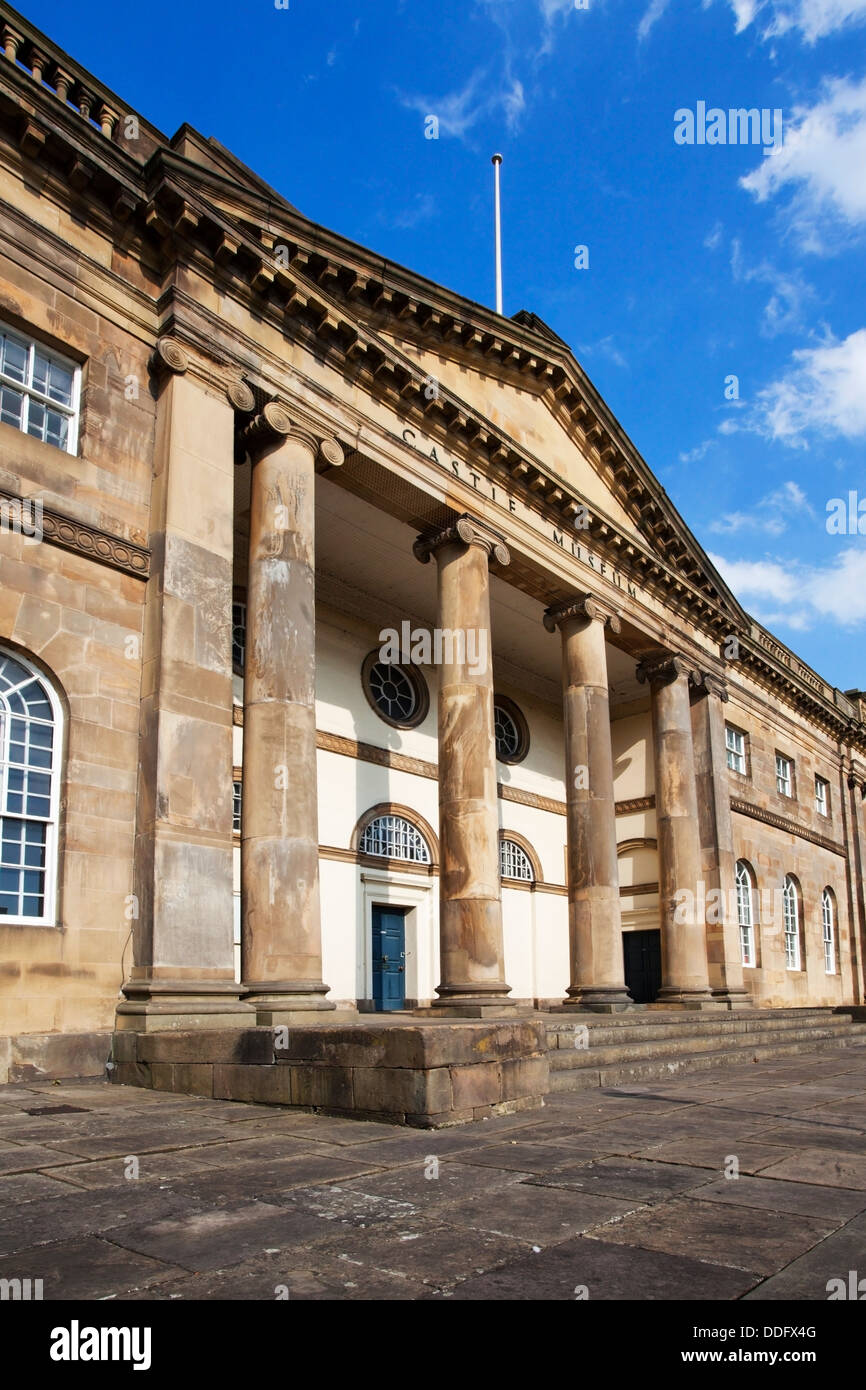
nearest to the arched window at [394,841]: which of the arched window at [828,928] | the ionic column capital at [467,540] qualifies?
the ionic column capital at [467,540]

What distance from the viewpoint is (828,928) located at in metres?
34.3

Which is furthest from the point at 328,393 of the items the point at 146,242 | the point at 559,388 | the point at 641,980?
the point at 641,980

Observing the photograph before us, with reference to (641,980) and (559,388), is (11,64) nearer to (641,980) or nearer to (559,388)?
(559,388)

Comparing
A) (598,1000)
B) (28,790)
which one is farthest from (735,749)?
(28,790)

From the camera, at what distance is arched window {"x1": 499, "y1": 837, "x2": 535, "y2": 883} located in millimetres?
25125

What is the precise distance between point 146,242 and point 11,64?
2418mm

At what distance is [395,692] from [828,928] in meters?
19.8

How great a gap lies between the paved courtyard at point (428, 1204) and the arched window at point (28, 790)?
2.73m

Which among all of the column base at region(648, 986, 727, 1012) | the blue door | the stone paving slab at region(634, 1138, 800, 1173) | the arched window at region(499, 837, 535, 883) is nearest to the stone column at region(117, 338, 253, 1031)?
the stone paving slab at region(634, 1138, 800, 1173)

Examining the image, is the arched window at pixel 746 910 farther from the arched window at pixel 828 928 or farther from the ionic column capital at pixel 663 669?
the ionic column capital at pixel 663 669

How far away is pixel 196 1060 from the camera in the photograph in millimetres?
9898

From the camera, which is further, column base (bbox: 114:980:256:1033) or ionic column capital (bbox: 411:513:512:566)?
ionic column capital (bbox: 411:513:512:566)

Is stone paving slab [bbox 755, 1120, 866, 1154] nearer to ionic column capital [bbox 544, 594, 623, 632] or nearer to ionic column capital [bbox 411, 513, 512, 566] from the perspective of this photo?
ionic column capital [bbox 411, 513, 512, 566]

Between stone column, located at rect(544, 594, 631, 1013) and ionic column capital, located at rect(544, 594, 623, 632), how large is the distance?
2cm
